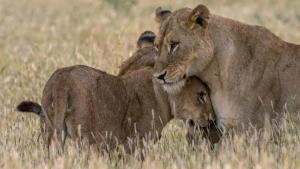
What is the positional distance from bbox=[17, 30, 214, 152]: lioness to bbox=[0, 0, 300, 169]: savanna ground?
0.59 ft

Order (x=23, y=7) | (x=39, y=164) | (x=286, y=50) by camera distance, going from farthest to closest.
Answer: (x=23, y=7) → (x=286, y=50) → (x=39, y=164)

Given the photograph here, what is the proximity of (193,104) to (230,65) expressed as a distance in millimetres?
525

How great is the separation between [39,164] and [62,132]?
0.34 metres

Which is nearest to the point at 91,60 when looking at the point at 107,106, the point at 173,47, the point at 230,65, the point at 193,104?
the point at 193,104

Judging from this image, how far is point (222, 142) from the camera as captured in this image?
6.72m

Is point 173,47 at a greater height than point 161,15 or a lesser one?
lesser

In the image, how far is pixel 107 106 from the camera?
6.77 m

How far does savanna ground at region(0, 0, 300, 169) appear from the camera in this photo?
6.09 metres

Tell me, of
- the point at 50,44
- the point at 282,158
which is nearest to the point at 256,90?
the point at 282,158

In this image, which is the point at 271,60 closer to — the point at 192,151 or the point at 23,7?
the point at 192,151

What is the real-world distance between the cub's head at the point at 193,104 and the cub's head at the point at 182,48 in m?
0.33

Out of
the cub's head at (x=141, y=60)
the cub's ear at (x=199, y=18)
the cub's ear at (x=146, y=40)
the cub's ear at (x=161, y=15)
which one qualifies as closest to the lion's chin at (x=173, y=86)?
the cub's ear at (x=199, y=18)

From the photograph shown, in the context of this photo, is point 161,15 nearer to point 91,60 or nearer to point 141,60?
point 141,60

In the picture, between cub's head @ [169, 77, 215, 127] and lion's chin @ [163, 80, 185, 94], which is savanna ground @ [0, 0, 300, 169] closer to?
cub's head @ [169, 77, 215, 127]
